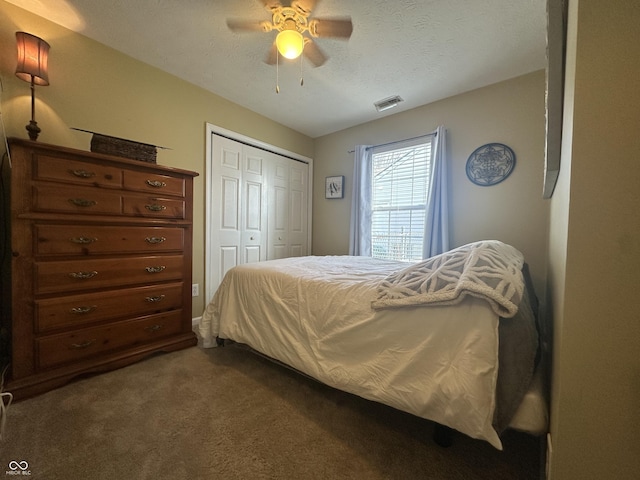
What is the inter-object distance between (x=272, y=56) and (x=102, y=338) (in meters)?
2.48

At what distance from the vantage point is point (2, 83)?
64.1 inches

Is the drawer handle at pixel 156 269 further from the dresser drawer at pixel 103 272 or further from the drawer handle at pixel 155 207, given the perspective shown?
the drawer handle at pixel 155 207

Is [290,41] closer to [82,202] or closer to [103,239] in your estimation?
[82,202]

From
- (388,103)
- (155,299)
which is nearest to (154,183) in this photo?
(155,299)

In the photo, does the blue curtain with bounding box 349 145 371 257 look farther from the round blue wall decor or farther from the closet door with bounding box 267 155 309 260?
the round blue wall decor

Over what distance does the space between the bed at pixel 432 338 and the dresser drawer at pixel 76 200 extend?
1.31 meters

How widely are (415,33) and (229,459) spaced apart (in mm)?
2842

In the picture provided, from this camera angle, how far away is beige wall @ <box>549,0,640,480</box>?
1.73ft

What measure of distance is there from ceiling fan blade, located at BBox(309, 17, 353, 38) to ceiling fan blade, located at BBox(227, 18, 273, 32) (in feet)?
1.05

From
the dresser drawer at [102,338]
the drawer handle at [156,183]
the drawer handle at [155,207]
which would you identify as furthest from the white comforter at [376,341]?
the drawer handle at [156,183]

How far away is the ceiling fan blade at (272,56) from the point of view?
6.29 feet

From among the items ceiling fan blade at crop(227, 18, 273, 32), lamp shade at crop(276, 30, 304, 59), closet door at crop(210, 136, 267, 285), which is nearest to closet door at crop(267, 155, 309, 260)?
closet door at crop(210, 136, 267, 285)

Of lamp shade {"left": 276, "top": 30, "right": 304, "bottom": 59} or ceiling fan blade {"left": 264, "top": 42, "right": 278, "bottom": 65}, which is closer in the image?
lamp shade {"left": 276, "top": 30, "right": 304, "bottom": 59}

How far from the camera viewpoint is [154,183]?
1.87 metres
